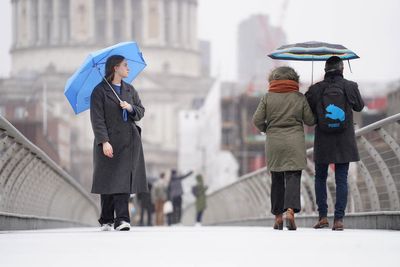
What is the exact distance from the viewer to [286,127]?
1335 cm

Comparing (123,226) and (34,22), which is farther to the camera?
(34,22)

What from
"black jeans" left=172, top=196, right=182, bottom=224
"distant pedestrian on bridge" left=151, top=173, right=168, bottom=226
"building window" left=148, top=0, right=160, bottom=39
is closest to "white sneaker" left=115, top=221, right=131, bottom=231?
"distant pedestrian on bridge" left=151, top=173, right=168, bottom=226

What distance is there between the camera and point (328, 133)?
13.4 metres

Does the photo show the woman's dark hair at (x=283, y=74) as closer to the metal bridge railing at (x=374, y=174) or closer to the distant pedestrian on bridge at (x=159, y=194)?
the metal bridge railing at (x=374, y=174)

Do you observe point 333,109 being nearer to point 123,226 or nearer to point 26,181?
point 123,226

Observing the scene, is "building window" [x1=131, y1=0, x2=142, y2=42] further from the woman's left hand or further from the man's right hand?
the man's right hand

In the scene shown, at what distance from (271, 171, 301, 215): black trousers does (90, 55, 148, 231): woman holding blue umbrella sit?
51.1 inches

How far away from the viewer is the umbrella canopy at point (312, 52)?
13.7 meters

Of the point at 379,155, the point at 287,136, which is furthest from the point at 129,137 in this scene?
the point at 379,155

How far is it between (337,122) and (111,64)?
2269mm

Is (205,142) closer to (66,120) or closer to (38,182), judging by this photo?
(66,120)

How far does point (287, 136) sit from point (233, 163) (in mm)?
104426

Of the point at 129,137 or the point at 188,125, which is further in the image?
the point at 188,125

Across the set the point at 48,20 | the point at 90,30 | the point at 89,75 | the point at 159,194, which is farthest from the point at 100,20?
the point at 89,75
